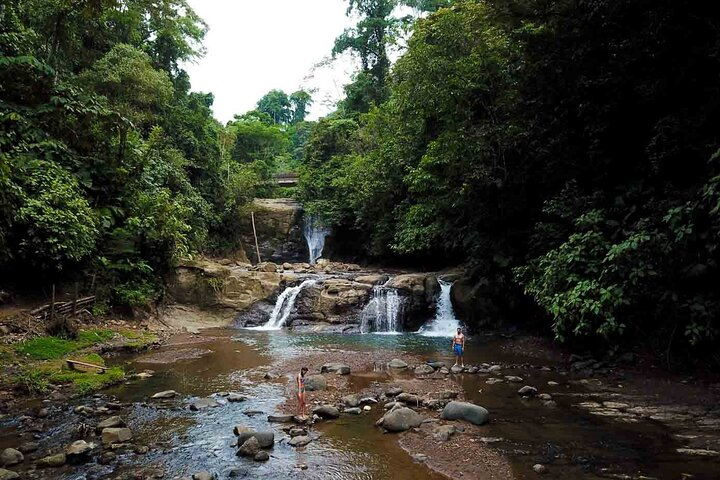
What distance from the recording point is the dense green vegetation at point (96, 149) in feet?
44.6

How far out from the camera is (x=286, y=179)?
4600cm

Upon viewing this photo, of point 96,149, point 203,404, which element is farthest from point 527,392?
point 96,149

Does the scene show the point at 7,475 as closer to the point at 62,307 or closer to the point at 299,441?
the point at 299,441

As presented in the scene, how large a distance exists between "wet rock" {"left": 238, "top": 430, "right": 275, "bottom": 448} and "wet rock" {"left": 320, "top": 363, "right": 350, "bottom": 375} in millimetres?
4686

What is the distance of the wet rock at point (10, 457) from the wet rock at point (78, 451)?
592 millimetres

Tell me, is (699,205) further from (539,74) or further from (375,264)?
(375,264)

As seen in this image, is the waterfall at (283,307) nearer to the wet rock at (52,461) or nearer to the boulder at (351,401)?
the boulder at (351,401)

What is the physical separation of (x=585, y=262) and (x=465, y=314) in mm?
8948

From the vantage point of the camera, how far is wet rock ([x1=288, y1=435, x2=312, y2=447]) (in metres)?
7.37

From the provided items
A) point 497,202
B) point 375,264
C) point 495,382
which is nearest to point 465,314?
point 497,202

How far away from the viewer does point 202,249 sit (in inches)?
1193

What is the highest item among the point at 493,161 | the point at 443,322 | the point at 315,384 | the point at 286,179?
the point at 286,179

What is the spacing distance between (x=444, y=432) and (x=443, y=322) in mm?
11925

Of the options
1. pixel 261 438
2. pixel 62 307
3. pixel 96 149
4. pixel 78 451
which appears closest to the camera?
pixel 78 451
